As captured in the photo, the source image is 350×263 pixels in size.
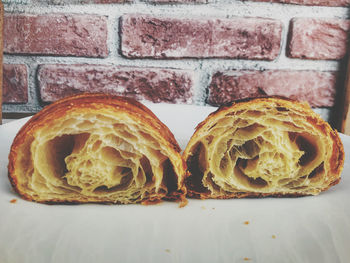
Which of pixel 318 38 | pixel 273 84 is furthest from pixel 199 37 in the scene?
pixel 318 38

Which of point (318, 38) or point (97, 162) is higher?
point (318, 38)

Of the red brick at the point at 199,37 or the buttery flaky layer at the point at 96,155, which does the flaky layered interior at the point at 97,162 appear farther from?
the red brick at the point at 199,37

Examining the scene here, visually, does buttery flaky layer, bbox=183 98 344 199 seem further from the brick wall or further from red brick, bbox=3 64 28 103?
red brick, bbox=3 64 28 103

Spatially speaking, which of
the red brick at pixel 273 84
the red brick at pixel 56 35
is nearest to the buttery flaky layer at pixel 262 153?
the red brick at pixel 273 84

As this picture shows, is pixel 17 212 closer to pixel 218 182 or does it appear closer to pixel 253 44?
pixel 218 182

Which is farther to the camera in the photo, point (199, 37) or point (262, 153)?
point (199, 37)

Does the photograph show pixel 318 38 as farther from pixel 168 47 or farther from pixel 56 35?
pixel 56 35

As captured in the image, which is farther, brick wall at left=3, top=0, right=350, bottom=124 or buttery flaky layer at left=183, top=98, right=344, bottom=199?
brick wall at left=3, top=0, right=350, bottom=124

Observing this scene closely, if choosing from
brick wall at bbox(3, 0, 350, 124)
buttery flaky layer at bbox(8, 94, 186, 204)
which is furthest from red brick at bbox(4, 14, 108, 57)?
buttery flaky layer at bbox(8, 94, 186, 204)
